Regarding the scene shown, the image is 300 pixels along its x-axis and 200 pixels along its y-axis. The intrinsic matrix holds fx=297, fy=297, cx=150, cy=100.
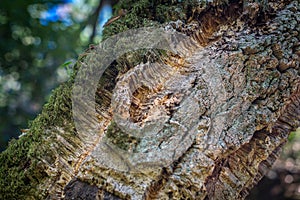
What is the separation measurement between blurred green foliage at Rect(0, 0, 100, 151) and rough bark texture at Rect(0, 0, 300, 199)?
2.17m

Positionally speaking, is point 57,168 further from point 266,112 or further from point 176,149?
point 266,112

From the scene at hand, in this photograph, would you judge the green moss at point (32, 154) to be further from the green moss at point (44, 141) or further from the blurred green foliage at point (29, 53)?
the blurred green foliage at point (29, 53)

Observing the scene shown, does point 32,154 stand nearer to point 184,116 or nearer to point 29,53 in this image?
point 184,116

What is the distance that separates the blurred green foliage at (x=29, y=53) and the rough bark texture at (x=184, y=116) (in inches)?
85.4

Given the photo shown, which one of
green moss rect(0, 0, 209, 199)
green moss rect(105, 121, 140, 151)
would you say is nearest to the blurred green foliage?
green moss rect(0, 0, 209, 199)

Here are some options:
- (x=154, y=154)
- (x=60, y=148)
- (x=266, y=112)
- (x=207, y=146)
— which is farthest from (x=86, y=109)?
(x=266, y=112)

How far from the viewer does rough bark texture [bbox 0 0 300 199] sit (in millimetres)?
765

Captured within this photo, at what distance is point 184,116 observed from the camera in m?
0.84

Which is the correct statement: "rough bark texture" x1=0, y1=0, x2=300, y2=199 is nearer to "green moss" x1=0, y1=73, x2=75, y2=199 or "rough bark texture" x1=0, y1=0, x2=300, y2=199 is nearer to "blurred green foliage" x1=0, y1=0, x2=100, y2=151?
"green moss" x1=0, y1=73, x2=75, y2=199

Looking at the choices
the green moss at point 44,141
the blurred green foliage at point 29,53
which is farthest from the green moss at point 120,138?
the blurred green foliage at point 29,53

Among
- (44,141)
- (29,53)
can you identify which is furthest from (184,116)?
(29,53)

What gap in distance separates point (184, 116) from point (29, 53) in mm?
3090

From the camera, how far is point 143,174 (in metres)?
0.75

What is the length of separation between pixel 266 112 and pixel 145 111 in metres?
0.37
